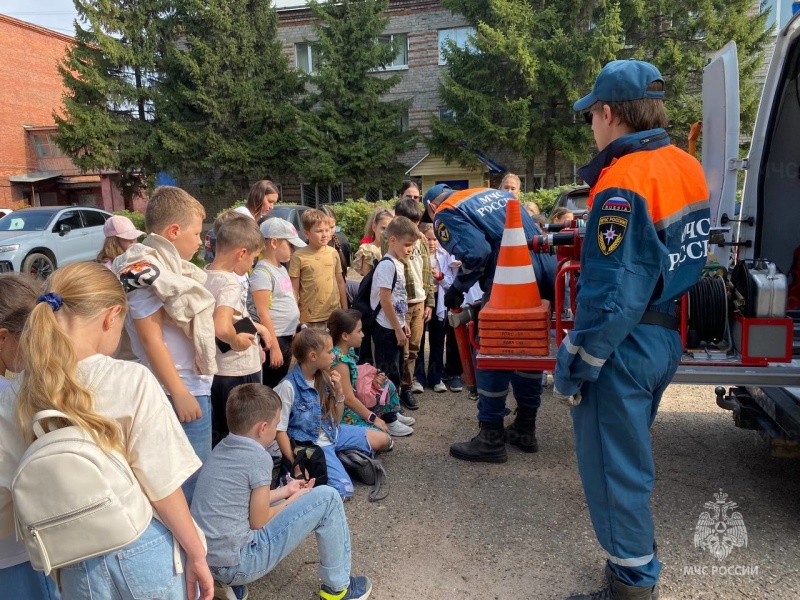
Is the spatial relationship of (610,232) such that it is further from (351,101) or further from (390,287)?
(351,101)

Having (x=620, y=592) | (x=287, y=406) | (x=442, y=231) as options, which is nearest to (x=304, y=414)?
(x=287, y=406)

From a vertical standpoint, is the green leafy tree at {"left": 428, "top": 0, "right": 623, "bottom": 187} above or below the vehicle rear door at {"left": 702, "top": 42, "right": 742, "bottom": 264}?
above

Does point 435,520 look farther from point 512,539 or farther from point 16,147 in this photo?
point 16,147

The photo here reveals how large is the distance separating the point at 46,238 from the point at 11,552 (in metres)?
13.2

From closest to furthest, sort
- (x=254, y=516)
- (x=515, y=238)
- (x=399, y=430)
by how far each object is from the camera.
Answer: (x=254, y=516) < (x=515, y=238) < (x=399, y=430)

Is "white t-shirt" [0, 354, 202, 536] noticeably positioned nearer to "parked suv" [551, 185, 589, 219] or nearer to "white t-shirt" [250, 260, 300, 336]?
"white t-shirt" [250, 260, 300, 336]

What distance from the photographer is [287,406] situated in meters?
3.69

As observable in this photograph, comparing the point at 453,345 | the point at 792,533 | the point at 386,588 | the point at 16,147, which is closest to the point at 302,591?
the point at 386,588

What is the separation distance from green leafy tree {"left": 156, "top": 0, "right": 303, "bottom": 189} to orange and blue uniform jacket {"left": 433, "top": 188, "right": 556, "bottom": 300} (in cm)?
2184

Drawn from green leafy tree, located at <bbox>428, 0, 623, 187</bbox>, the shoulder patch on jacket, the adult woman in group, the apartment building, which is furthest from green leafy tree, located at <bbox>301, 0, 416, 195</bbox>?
the shoulder patch on jacket

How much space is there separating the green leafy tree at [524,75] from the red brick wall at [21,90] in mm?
22657

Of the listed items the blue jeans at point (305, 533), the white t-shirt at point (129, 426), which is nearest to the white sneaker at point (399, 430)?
the blue jeans at point (305, 533)

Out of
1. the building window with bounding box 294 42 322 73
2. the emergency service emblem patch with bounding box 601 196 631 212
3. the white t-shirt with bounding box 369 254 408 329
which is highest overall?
the building window with bounding box 294 42 322 73

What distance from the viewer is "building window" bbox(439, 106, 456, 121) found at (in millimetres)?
24094
